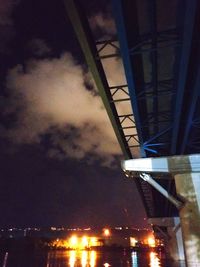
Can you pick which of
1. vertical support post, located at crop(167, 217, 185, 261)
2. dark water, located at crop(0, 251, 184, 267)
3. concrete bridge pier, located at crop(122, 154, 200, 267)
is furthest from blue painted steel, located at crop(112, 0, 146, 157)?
dark water, located at crop(0, 251, 184, 267)

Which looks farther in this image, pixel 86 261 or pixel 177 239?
pixel 86 261

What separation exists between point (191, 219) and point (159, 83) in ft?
21.4

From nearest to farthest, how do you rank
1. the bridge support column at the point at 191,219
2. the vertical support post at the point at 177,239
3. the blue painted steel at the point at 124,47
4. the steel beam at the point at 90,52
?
the blue painted steel at the point at 124,47 < the steel beam at the point at 90,52 < the bridge support column at the point at 191,219 < the vertical support post at the point at 177,239

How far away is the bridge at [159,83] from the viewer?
726cm

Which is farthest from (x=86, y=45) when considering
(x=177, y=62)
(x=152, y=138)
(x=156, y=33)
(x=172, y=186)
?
(x=172, y=186)

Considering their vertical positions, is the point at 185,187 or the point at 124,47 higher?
the point at 124,47

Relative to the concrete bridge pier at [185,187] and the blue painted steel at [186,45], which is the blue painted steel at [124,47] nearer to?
the blue painted steel at [186,45]

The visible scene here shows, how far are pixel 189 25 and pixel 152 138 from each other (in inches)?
344

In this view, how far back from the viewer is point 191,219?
13211 mm

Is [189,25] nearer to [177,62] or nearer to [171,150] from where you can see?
[177,62]

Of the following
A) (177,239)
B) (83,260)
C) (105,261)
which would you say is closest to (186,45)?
(177,239)

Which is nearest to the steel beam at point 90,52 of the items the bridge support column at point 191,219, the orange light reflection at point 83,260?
the bridge support column at point 191,219

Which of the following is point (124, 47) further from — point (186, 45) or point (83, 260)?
point (83, 260)

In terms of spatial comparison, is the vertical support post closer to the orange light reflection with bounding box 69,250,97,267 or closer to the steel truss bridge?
the orange light reflection with bounding box 69,250,97,267
